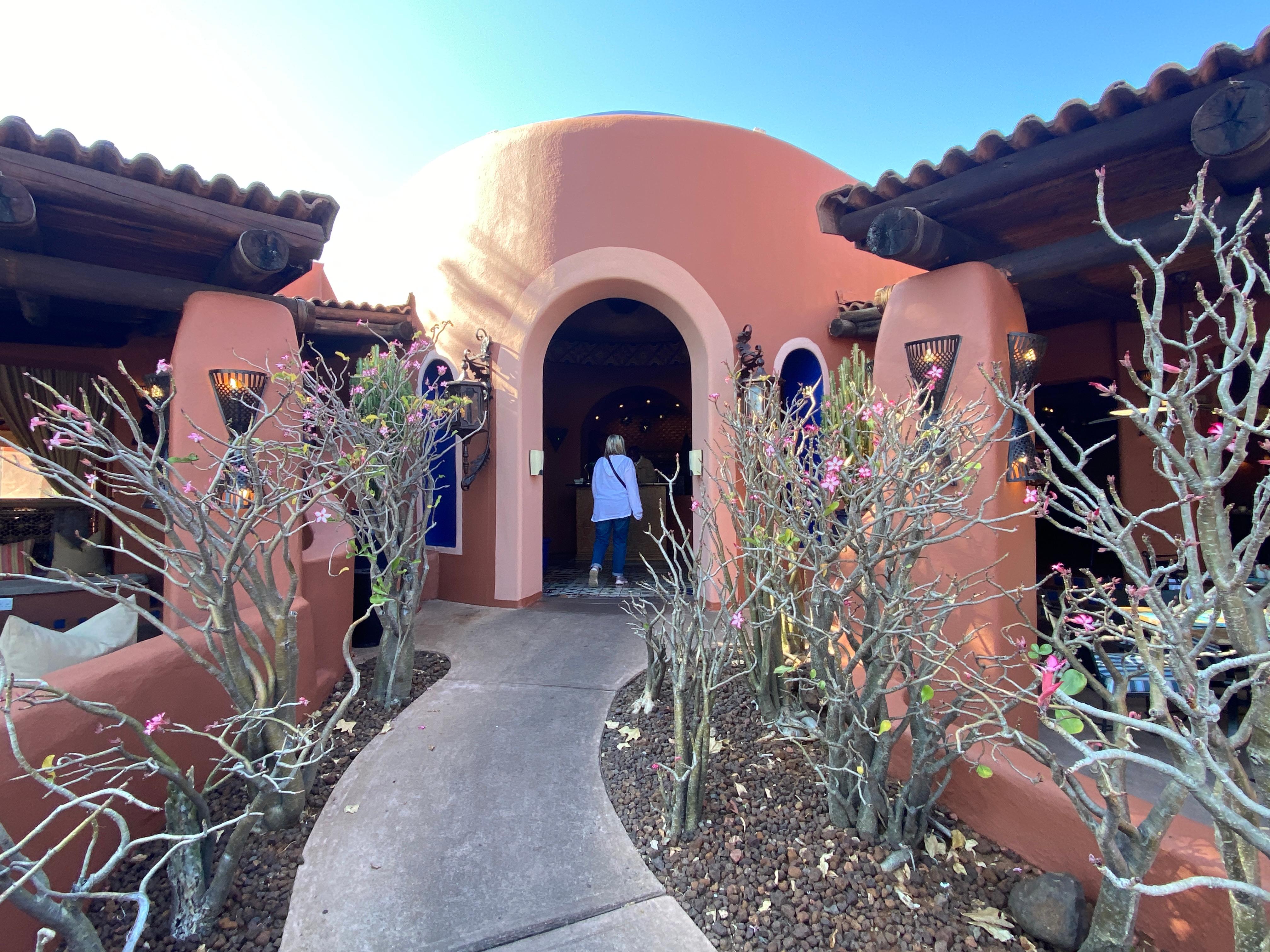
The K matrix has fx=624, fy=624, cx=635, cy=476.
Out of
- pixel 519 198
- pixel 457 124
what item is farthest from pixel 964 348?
pixel 457 124

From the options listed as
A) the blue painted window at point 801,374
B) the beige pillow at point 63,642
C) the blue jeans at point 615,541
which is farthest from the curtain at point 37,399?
the blue painted window at point 801,374

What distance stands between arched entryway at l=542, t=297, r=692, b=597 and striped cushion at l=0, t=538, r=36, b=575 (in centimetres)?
497

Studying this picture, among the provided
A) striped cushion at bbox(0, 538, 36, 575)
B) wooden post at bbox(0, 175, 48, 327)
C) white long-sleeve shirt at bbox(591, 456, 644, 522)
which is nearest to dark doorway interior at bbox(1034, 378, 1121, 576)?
white long-sleeve shirt at bbox(591, 456, 644, 522)

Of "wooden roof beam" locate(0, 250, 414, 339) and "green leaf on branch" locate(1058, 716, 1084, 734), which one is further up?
→ "wooden roof beam" locate(0, 250, 414, 339)

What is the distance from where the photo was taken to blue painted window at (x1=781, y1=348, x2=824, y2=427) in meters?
6.40

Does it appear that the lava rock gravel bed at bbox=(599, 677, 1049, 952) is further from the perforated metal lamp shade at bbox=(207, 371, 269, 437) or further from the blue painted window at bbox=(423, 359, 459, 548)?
the blue painted window at bbox=(423, 359, 459, 548)

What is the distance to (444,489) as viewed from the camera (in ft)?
19.7

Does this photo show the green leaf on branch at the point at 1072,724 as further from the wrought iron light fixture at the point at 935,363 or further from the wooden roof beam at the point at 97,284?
the wooden roof beam at the point at 97,284

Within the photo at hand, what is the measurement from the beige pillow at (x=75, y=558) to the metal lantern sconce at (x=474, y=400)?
3.22 meters

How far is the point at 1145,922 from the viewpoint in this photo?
2180mm

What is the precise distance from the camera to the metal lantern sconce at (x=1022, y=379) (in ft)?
10.8

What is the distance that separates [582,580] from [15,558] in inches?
202

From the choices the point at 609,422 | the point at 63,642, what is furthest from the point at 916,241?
the point at 609,422

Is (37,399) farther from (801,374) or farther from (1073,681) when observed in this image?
(1073,681)
